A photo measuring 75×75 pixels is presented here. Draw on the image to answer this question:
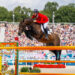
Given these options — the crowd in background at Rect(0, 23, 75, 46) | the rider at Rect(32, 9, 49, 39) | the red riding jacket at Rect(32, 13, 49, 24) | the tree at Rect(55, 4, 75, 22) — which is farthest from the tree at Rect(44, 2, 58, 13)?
the red riding jacket at Rect(32, 13, 49, 24)

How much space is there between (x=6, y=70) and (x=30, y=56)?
4.28m

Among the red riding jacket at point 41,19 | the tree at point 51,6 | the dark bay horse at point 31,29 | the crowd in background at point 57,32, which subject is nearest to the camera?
the dark bay horse at point 31,29

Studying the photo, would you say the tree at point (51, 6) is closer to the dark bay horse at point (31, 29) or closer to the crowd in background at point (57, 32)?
the crowd in background at point (57, 32)

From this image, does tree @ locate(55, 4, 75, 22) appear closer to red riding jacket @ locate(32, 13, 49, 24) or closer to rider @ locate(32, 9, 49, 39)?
rider @ locate(32, 9, 49, 39)

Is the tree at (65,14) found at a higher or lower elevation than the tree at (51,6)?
lower

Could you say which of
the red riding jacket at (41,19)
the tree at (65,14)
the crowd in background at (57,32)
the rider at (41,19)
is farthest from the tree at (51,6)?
the red riding jacket at (41,19)

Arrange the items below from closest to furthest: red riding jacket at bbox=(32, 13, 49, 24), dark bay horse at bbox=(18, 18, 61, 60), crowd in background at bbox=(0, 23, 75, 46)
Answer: dark bay horse at bbox=(18, 18, 61, 60)
red riding jacket at bbox=(32, 13, 49, 24)
crowd in background at bbox=(0, 23, 75, 46)

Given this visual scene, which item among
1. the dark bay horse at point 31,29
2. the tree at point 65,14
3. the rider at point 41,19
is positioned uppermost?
the tree at point 65,14

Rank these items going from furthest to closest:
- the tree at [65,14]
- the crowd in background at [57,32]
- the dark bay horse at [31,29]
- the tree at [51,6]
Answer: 1. the tree at [51,6]
2. the tree at [65,14]
3. the crowd in background at [57,32]
4. the dark bay horse at [31,29]

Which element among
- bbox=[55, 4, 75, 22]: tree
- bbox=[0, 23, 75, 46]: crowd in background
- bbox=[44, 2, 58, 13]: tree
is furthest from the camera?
bbox=[44, 2, 58, 13]: tree

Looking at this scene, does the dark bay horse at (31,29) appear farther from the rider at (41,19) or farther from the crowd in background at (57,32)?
the crowd in background at (57,32)

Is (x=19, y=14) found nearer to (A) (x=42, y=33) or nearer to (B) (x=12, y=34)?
(B) (x=12, y=34)

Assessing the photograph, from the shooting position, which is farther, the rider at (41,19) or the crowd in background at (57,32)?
the crowd in background at (57,32)

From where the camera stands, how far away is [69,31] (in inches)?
736
